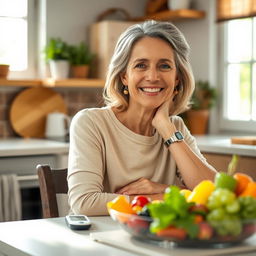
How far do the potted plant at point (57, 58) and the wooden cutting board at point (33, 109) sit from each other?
7.2 inches

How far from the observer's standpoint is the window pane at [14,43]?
14.0 ft

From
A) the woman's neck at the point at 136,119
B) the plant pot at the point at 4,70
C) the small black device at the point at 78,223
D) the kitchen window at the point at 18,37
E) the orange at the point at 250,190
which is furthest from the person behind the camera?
the kitchen window at the point at 18,37

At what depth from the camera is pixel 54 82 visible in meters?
4.16

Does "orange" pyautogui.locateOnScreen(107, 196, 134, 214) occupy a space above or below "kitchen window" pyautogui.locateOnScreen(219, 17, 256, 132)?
below

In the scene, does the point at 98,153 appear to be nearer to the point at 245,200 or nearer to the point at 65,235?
the point at 65,235

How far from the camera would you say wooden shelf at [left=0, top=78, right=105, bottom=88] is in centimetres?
411

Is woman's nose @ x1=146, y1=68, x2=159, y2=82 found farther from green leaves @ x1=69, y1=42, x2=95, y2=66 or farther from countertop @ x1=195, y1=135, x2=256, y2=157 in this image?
green leaves @ x1=69, y1=42, x2=95, y2=66

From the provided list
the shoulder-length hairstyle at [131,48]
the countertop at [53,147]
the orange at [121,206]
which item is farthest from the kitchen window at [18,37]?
the orange at [121,206]

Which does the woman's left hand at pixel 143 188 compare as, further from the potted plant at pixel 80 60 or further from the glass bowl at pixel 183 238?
the potted plant at pixel 80 60

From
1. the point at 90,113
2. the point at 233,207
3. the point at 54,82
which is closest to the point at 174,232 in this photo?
the point at 233,207

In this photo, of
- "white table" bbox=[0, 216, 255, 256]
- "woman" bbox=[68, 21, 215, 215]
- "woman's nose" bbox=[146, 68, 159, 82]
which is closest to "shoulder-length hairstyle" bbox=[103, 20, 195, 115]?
"woman" bbox=[68, 21, 215, 215]

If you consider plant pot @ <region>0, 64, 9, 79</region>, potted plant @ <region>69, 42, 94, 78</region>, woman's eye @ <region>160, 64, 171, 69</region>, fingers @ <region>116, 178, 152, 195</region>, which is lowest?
fingers @ <region>116, 178, 152, 195</region>

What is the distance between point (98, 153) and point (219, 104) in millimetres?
2477

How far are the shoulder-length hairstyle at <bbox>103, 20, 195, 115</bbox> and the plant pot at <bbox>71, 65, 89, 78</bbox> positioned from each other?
1.83 metres
